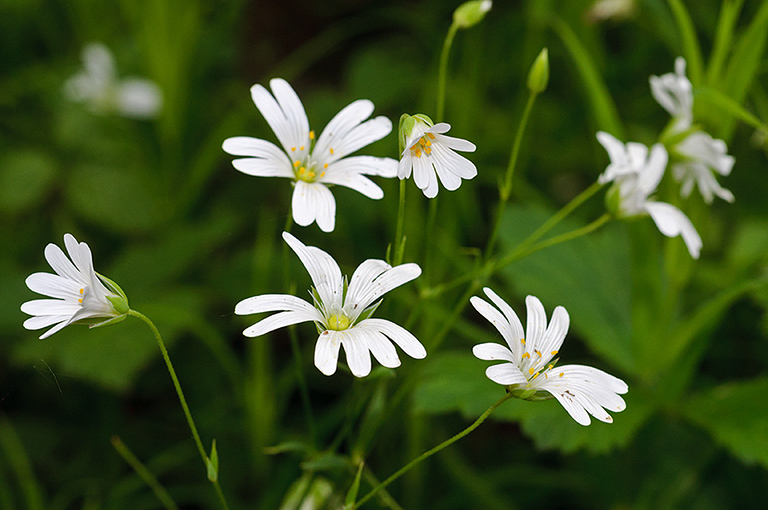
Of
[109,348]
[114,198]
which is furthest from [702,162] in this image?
[114,198]

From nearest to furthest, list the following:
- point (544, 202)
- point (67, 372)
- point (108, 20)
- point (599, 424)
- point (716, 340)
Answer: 1. point (599, 424)
2. point (67, 372)
3. point (716, 340)
4. point (544, 202)
5. point (108, 20)

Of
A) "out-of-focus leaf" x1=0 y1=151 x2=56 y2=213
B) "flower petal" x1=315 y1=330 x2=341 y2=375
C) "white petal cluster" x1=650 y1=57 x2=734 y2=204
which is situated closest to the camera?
"flower petal" x1=315 y1=330 x2=341 y2=375

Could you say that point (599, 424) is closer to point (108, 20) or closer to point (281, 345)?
point (281, 345)

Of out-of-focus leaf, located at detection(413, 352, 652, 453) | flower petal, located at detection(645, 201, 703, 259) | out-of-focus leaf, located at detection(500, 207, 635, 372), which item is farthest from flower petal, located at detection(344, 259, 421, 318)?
out-of-focus leaf, located at detection(500, 207, 635, 372)

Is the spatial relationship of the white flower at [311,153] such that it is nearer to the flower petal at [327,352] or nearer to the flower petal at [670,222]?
the flower petal at [327,352]

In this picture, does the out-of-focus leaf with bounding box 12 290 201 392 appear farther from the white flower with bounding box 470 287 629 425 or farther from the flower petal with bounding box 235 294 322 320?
the white flower with bounding box 470 287 629 425

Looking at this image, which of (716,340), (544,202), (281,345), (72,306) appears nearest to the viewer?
(72,306)

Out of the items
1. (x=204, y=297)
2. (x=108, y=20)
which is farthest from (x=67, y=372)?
(x=108, y=20)
